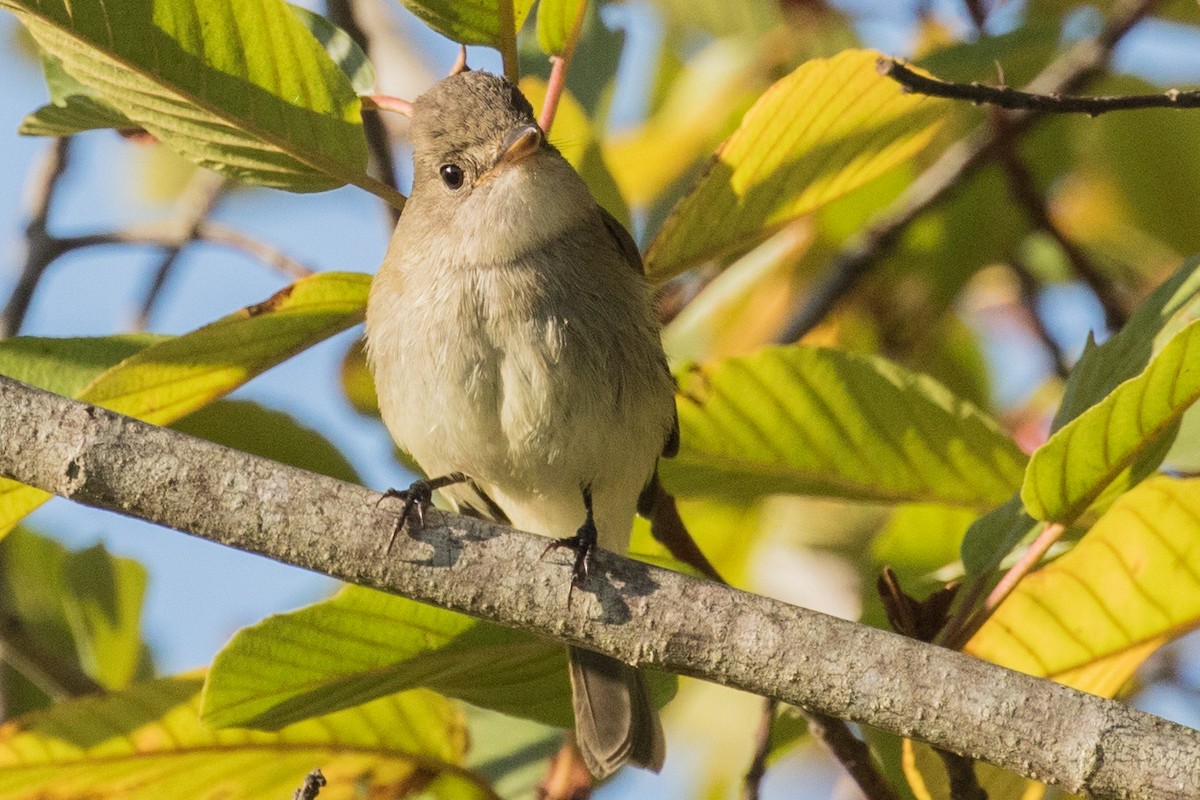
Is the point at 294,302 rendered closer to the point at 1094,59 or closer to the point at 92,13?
the point at 92,13

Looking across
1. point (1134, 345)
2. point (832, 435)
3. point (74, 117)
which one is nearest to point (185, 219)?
point (74, 117)

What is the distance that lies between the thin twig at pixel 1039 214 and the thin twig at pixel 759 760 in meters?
1.69

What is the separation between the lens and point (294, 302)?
2.64m

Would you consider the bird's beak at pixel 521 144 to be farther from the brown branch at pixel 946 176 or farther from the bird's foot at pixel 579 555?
the brown branch at pixel 946 176

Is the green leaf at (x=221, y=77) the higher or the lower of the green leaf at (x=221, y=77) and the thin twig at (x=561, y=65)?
the lower

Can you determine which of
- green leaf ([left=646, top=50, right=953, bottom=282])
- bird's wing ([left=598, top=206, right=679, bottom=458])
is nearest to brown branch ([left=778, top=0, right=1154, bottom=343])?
bird's wing ([left=598, top=206, right=679, bottom=458])

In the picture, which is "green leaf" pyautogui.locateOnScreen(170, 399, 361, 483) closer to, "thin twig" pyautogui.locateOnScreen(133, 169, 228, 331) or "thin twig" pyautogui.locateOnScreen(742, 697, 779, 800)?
"thin twig" pyautogui.locateOnScreen(133, 169, 228, 331)

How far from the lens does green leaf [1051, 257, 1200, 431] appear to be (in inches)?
98.0

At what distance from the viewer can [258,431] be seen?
332 cm

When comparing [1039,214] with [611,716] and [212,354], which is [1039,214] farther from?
[212,354]

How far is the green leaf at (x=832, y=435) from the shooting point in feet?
9.95

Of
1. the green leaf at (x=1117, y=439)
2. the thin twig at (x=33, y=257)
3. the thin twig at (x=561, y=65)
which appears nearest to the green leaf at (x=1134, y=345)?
the green leaf at (x=1117, y=439)

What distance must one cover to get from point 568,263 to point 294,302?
0.75 metres

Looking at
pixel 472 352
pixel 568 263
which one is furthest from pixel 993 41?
pixel 472 352
